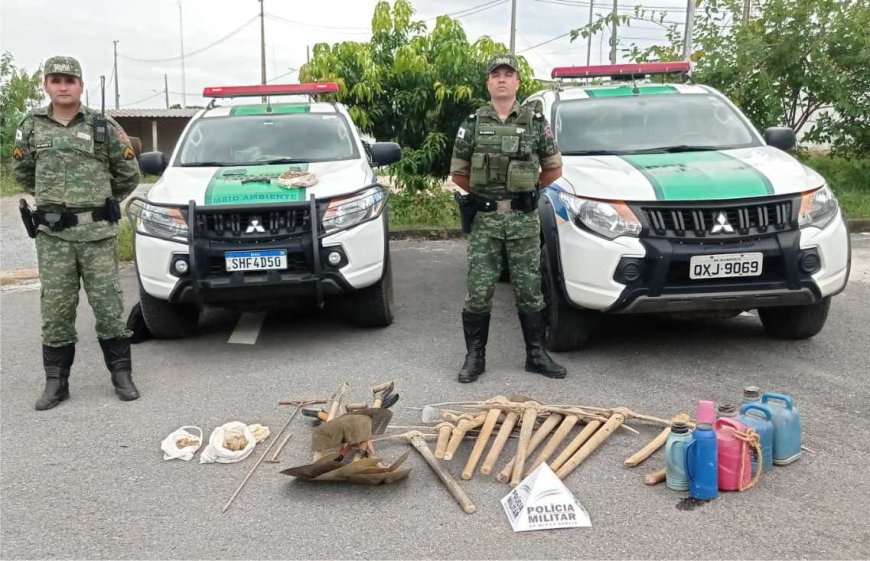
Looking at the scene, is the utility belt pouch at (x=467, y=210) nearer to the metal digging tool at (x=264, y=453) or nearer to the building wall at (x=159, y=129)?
the metal digging tool at (x=264, y=453)

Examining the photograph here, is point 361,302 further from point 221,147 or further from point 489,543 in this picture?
point 489,543

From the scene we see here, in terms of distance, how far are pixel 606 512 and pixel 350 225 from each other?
2917mm

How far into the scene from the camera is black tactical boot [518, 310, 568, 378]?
494 cm

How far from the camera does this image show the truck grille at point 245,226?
17.6ft

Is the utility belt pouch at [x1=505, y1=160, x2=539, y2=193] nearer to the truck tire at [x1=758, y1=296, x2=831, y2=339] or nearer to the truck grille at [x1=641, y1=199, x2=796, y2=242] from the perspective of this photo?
the truck grille at [x1=641, y1=199, x2=796, y2=242]

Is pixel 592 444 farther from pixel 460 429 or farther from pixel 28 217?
pixel 28 217

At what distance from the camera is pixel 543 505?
3145 mm

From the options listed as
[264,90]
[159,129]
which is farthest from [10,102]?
[264,90]

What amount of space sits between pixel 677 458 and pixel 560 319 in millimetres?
1942

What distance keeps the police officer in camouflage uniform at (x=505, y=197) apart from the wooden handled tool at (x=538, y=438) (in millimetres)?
894

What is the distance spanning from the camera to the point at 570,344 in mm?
5328

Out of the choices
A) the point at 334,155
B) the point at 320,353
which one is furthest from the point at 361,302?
the point at 334,155

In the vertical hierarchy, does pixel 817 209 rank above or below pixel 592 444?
above

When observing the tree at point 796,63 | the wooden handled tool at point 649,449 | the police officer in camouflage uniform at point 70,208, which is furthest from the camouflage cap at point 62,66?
the tree at point 796,63
